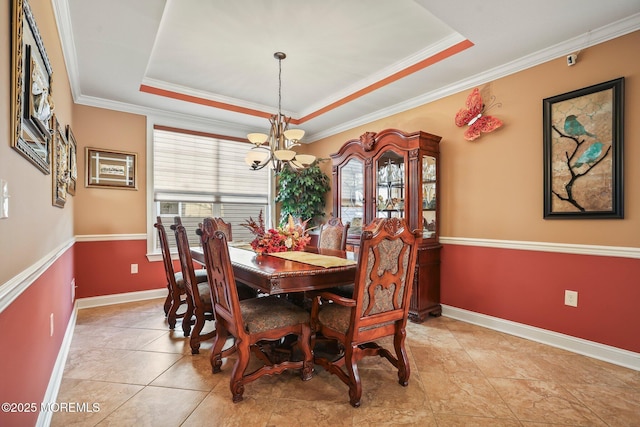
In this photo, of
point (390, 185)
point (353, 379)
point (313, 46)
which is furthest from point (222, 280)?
point (390, 185)

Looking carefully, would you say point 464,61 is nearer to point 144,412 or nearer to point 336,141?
point 336,141

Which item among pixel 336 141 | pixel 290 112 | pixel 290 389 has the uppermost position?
pixel 290 112

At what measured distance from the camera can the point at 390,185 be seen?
12.1 feet

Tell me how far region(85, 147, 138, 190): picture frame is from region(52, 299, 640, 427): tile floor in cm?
193

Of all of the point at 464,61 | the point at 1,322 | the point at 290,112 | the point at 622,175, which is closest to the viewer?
the point at 1,322

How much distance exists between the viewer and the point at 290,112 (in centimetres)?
469

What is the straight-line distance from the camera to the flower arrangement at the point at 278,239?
9.03 ft

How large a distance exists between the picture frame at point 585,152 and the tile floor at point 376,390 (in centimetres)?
120

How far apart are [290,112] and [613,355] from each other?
172 inches

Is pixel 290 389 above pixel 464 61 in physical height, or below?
below

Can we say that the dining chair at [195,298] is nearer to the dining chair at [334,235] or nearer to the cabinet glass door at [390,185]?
the dining chair at [334,235]

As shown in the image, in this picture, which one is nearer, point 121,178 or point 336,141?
point 121,178

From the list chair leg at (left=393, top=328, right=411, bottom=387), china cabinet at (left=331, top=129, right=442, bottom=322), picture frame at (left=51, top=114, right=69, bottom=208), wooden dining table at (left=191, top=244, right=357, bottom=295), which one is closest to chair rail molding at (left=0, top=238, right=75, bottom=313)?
picture frame at (left=51, top=114, right=69, bottom=208)

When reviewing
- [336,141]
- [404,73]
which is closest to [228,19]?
[404,73]
